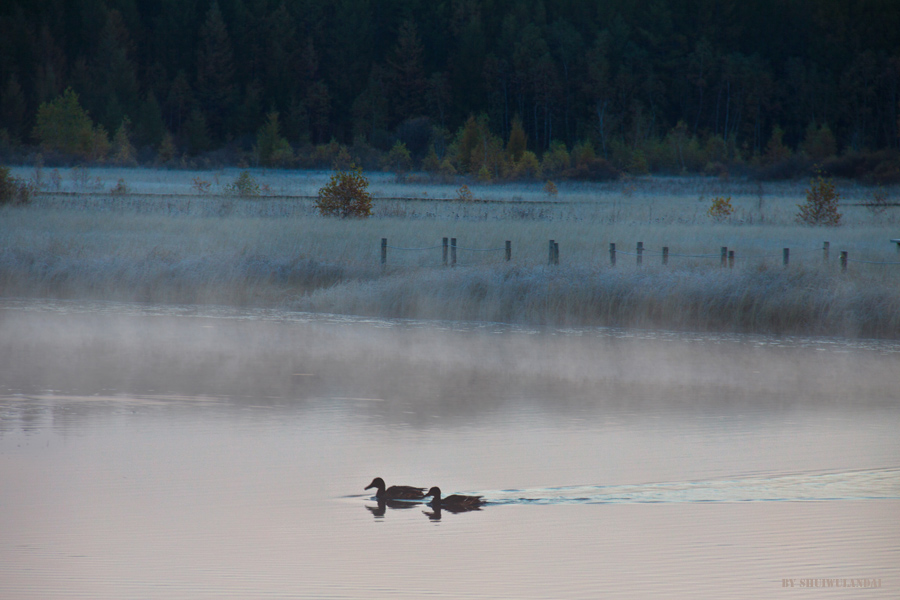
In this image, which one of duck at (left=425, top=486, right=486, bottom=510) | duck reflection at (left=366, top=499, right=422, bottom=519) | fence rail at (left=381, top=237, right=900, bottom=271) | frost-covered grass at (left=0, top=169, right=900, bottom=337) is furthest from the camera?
fence rail at (left=381, top=237, right=900, bottom=271)

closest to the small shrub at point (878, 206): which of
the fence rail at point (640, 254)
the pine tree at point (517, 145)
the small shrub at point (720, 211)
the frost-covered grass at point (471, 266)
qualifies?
the frost-covered grass at point (471, 266)

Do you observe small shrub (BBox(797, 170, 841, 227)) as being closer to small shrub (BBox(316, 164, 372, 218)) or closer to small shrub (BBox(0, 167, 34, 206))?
small shrub (BBox(316, 164, 372, 218))

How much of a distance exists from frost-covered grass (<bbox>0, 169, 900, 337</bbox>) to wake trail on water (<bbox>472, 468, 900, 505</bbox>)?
916 cm

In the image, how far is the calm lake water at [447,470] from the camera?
660 cm

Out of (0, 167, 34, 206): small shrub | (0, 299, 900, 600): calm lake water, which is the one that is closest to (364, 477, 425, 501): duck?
(0, 299, 900, 600): calm lake water

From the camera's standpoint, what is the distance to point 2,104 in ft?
262

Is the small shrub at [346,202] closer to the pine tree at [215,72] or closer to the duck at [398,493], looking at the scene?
the duck at [398,493]

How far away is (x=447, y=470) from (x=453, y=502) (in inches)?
50.3

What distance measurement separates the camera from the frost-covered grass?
1789 cm

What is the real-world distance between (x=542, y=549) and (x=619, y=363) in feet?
26.9

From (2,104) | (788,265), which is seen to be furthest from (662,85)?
(788,265)

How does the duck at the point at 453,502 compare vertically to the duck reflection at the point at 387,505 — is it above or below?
above

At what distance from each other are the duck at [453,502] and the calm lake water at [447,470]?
9cm

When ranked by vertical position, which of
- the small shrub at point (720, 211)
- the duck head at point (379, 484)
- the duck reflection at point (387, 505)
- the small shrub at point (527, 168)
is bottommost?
the duck reflection at point (387, 505)
